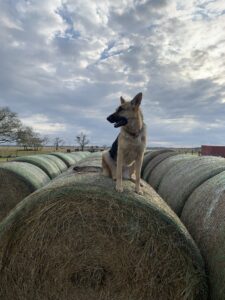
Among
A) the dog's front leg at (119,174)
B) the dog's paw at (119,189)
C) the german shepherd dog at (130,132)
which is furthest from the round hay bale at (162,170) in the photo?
the dog's paw at (119,189)

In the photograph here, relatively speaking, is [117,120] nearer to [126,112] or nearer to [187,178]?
[126,112]

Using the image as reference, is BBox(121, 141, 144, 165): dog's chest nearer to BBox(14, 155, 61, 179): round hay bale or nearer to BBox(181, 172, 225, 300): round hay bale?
BBox(181, 172, 225, 300): round hay bale

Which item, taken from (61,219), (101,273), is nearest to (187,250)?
(101,273)

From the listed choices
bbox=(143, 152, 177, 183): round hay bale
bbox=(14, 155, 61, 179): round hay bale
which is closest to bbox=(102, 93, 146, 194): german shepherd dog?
bbox=(143, 152, 177, 183): round hay bale

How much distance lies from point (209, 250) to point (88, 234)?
1.25 meters

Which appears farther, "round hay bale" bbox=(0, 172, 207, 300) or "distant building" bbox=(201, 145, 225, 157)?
"distant building" bbox=(201, 145, 225, 157)

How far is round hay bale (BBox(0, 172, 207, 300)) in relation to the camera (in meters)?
3.78

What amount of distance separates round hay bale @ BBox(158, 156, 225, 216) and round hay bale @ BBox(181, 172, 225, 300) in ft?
0.86

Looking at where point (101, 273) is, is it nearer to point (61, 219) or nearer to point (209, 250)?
point (61, 219)

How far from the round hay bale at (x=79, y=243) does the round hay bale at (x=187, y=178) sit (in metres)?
1.33

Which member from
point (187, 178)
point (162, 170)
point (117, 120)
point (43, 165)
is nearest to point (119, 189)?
point (117, 120)

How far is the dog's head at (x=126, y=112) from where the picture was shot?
4.48 meters

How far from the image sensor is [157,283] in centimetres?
369

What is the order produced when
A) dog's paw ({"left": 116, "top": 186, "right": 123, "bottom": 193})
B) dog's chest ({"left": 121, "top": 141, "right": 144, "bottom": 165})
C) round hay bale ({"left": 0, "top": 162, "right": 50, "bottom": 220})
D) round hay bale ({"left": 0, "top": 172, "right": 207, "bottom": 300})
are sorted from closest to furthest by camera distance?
round hay bale ({"left": 0, "top": 172, "right": 207, "bottom": 300}) → dog's paw ({"left": 116, "top": 186, "right": 123, "bottom": 193}) → dog's chest ({"left": 121, "top": 141, "right": 144, "bottom": 165}) → round hay bale ({"left": 0, "top": 162, "right": 50, "bottom": 220})
